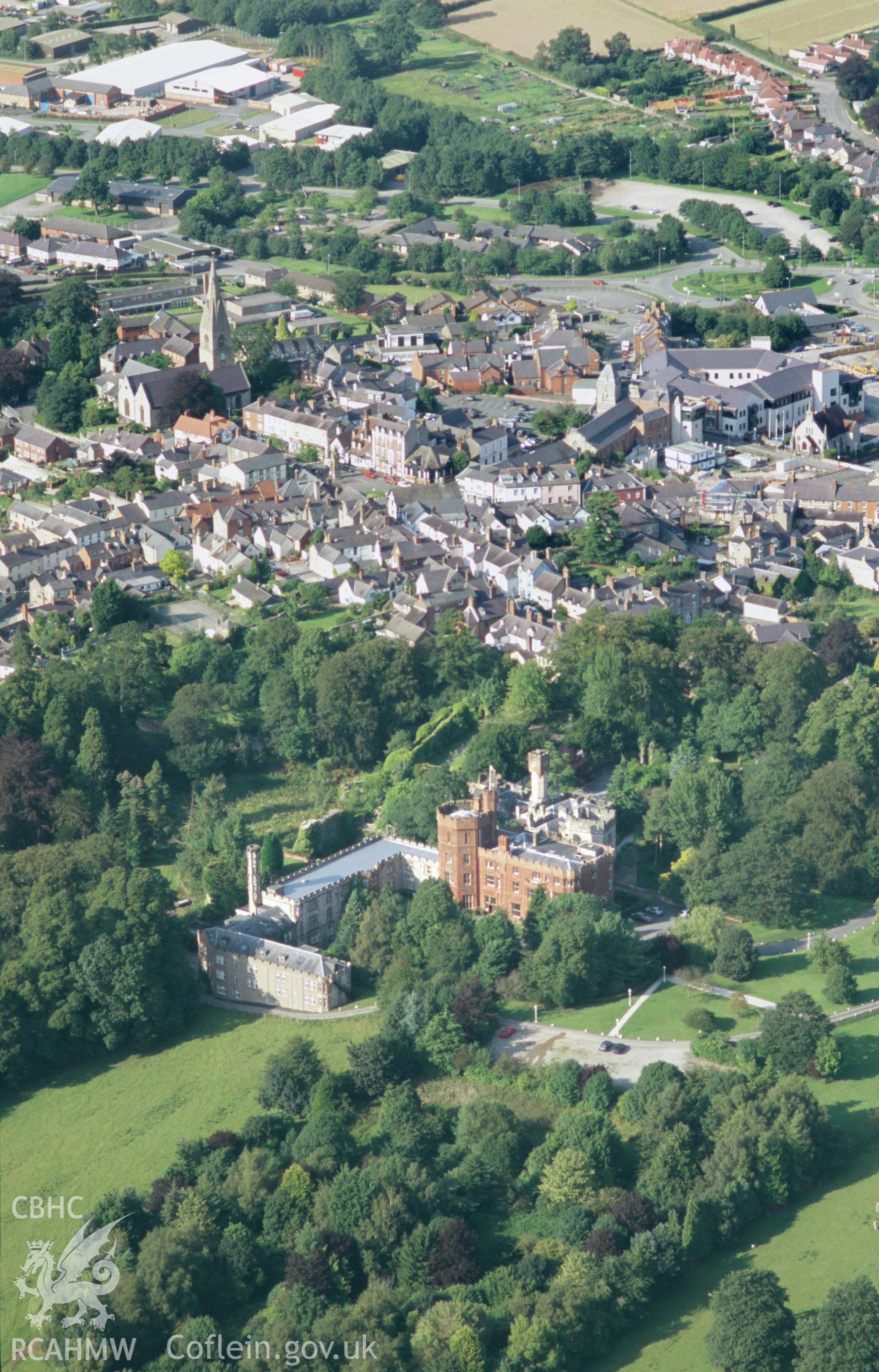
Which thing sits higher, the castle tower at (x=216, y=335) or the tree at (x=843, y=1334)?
the castle tower at (x=216, y=335)

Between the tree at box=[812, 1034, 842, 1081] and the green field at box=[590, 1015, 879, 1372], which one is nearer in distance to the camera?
the green field at box=[590, 1015, 879, 1372]

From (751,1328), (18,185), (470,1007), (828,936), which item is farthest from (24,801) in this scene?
(18,185)

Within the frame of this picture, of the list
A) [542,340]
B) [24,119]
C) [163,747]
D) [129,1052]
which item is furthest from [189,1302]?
[24,119]

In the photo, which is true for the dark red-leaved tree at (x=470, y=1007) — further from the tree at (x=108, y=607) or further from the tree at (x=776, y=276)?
the tree at (x=776, y=276)

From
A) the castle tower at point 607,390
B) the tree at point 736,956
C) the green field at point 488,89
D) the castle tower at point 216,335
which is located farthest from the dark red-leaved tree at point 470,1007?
the green field at point 488,89

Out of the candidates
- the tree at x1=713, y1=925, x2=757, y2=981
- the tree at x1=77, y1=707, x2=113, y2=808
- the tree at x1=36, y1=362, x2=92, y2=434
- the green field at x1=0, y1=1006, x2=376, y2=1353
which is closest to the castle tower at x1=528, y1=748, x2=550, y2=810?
the tree at x1=713, y1=925, x2=757, y2=981

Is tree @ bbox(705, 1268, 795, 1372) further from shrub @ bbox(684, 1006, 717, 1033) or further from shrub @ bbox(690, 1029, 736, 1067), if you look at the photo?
shrub @ bbox(684, 1006, 717, 1033)

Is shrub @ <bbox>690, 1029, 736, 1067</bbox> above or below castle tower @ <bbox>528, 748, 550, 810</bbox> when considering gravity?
below
